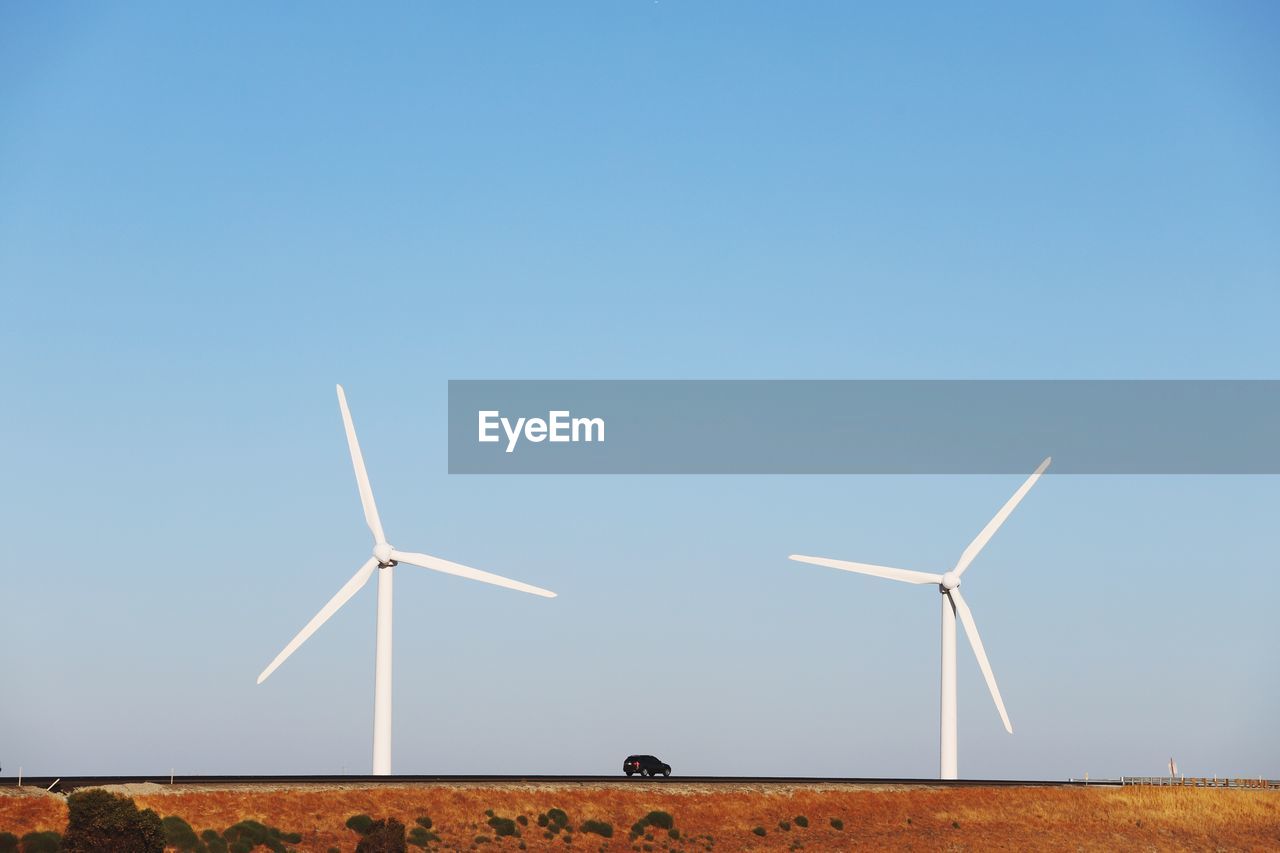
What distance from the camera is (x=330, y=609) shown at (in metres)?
111

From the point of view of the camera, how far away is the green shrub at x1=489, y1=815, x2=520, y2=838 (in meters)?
94.1

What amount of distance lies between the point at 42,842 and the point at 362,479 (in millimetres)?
39341

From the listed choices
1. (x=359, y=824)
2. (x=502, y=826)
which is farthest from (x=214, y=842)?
(x=502, y=826)

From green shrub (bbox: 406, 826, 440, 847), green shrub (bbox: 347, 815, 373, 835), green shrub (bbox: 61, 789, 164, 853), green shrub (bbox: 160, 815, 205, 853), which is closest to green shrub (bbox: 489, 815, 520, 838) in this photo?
green shrub (bbox: 406, 826, 440, 847)

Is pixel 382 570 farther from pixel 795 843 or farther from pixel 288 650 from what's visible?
pixel 795 843

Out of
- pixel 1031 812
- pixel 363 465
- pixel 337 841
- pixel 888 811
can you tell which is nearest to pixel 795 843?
pixel 888 811

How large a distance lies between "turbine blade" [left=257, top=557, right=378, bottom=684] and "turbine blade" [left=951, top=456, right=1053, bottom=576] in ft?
140

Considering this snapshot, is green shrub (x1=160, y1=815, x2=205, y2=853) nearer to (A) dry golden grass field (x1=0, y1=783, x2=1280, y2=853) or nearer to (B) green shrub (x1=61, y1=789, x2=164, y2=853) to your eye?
(A) dry golden grass field (x1=0, y1=783, x2=1280, y2=853)

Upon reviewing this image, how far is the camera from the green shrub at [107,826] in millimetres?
76562

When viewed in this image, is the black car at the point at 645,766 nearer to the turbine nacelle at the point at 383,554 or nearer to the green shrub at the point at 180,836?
the turbine nacelle at the point at 383,554

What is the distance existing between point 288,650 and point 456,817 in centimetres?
1941

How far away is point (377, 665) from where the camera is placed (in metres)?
110

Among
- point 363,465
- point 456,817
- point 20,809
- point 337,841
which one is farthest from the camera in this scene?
point 363,465

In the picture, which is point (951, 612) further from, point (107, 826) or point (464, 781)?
point (107, 826)
